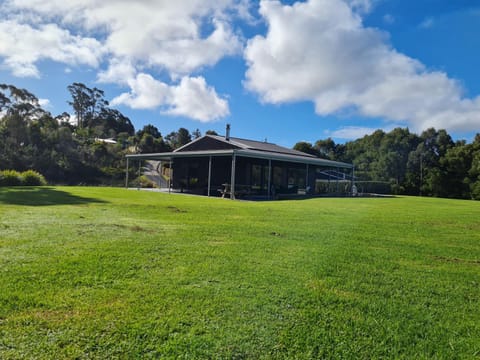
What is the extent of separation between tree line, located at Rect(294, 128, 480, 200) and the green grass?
28872mm

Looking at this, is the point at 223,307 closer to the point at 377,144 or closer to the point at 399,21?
the point at 399,21

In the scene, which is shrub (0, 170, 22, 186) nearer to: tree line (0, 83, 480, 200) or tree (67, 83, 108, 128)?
tree line (0, 83, 480, 200)

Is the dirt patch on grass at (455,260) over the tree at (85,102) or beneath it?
beneath

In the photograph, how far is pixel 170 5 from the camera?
11.5 m

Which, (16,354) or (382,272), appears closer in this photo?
(16,354)

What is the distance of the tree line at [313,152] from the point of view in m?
29.4

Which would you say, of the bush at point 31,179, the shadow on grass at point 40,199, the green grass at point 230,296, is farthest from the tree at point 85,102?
the green grass at point 230,296

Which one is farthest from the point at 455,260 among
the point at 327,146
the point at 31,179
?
the point at 327,146

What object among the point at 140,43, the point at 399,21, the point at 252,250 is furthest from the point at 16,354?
the point at 140,43

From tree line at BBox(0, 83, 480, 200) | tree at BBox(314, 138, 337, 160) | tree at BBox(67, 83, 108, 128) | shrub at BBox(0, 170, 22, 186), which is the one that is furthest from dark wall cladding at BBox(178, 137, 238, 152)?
tree at BBox(67, 83, 108, 128)

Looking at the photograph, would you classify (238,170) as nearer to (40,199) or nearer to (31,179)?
(40,199)

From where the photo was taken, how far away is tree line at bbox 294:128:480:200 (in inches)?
1208

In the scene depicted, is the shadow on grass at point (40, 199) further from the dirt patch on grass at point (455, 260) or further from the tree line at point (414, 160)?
the tree line at point (414, 160)

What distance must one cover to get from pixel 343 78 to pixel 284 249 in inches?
674
